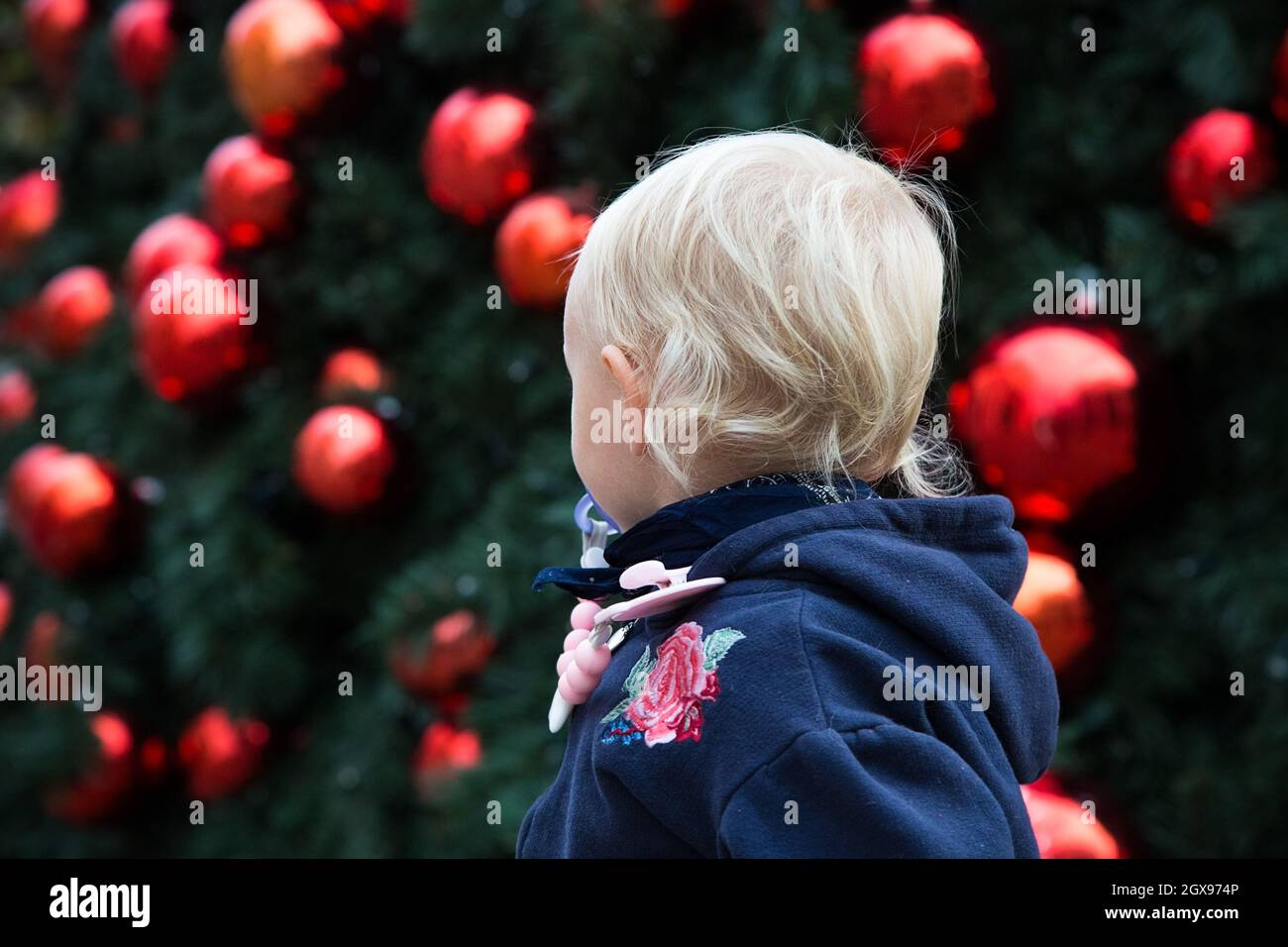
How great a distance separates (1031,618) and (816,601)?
1.93 feet

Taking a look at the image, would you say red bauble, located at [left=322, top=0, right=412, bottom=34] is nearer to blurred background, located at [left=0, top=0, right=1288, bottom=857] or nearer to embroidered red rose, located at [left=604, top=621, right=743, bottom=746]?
blurred background, located at [left=0, top=0, right=1288, bottom=857]

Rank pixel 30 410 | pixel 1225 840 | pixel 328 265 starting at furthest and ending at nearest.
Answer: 1. pixel 30 410
2. pixel 328 265
3. pixel 1225 840

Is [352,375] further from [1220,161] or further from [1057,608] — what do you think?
[1220,161]

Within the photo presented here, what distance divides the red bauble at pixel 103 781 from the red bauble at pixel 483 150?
938 millimetres

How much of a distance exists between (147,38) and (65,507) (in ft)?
2.34

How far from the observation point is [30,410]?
2.25 m

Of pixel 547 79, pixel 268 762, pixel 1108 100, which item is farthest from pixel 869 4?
pixel 268 762

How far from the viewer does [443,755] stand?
1591 millimetres

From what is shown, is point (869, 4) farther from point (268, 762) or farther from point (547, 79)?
point (268, 762)

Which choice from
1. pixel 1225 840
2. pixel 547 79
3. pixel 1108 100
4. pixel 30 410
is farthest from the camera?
pixel 30 410

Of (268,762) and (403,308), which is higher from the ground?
(403,308)

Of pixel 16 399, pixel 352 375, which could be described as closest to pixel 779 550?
pixel 352 375

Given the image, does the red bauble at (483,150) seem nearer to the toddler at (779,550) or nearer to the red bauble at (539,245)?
the red bauble at (539,245)

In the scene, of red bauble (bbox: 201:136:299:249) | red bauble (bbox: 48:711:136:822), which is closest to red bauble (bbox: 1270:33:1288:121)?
red bauble (bbox: 201:136:299:249)
